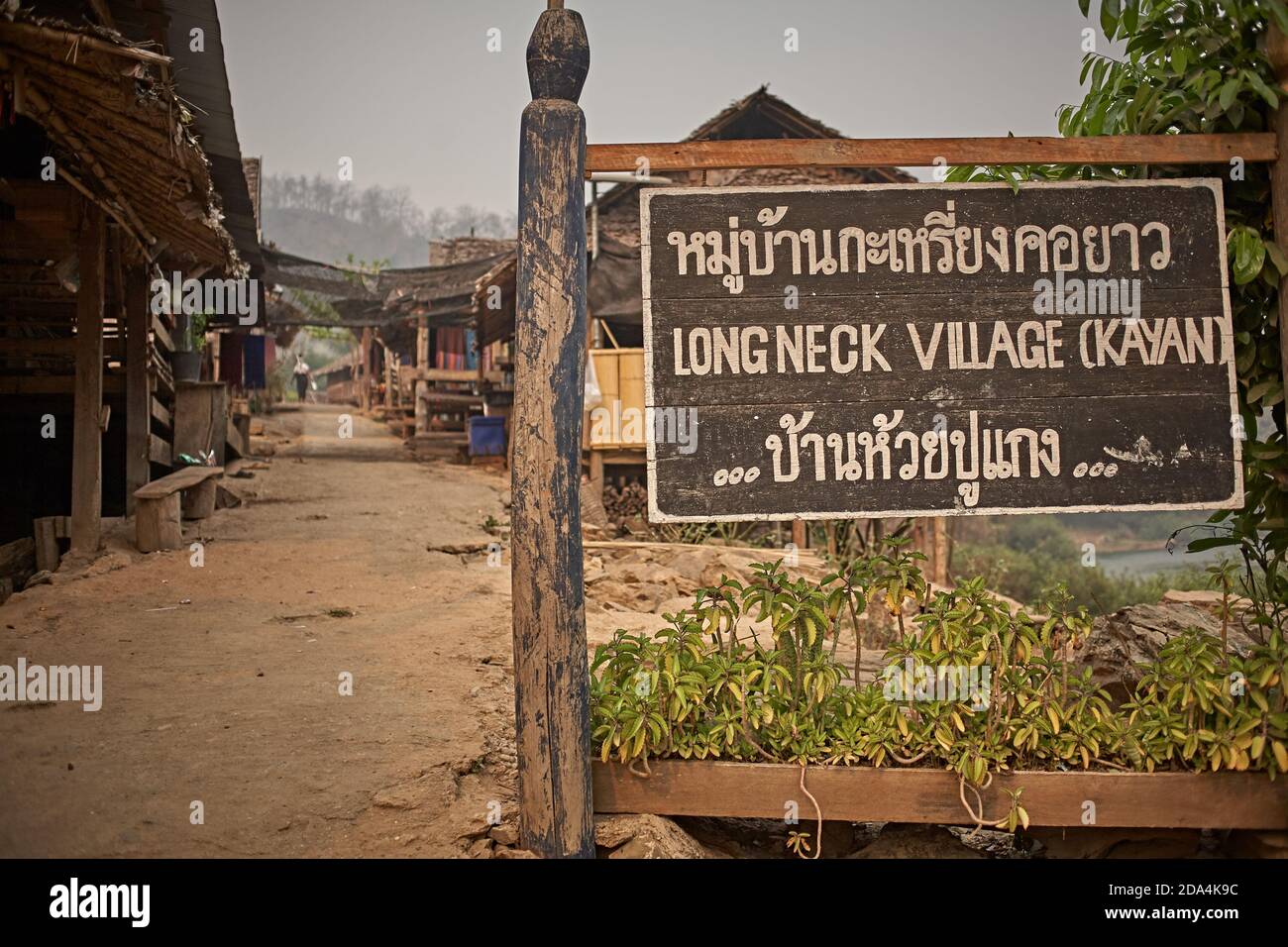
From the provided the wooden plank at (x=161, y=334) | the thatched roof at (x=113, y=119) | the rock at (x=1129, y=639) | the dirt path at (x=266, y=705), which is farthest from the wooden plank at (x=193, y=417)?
the rock at (x=1129, y=639)

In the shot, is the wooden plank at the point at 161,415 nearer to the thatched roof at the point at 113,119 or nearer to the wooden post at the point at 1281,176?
the thatched roof at the point at 113,119

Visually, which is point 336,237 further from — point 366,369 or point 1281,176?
point 1281,176

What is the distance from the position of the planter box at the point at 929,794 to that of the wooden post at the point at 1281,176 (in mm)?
1406

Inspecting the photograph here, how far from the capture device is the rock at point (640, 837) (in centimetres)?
323

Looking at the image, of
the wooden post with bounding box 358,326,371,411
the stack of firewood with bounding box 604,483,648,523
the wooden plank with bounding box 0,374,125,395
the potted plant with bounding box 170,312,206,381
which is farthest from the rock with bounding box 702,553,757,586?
the wooden post with bounding box 358,326,371,411

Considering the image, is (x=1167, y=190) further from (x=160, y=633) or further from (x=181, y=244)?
(x=181, y=244)

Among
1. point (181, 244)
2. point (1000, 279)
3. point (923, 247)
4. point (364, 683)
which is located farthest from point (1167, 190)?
point (181, 244)

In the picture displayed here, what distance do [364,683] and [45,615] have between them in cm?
257

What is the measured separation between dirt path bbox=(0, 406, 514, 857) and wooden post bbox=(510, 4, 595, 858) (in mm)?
465

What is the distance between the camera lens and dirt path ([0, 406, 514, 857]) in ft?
10.9

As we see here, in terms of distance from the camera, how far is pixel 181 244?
373 inches
